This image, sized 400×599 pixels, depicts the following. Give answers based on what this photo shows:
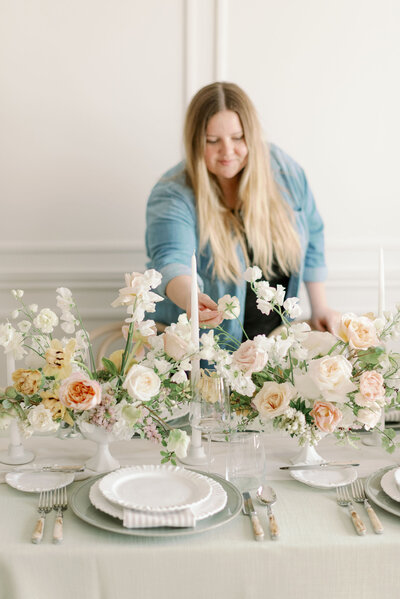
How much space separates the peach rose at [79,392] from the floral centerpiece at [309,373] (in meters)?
0.21

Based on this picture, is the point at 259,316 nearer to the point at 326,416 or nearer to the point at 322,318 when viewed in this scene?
the point at 322,318

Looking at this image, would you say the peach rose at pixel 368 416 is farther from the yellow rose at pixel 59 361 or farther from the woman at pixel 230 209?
the woman at pixel 230 209

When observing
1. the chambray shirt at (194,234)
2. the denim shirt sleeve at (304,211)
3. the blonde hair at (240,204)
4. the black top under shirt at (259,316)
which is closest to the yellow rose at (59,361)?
the chambray shirt at (194,234)

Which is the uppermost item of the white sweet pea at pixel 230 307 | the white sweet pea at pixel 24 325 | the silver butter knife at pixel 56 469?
the white sweet pea at pixel 230 307

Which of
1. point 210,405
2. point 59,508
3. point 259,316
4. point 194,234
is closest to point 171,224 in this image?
point 194,234

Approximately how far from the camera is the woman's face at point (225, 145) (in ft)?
7.66

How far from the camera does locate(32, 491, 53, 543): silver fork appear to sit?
1134mm

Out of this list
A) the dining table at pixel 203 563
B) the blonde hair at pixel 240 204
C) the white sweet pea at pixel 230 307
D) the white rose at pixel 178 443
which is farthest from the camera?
the blonde hair at pixel 240 204

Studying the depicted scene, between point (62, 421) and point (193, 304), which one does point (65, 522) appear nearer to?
point (62, 421)

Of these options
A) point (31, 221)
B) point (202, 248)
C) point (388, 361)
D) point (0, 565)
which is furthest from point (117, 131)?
point (0, 565)

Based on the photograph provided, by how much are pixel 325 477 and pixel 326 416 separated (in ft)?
0.55

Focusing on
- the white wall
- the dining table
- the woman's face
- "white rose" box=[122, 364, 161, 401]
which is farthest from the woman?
the dining table

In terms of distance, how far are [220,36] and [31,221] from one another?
105 cm

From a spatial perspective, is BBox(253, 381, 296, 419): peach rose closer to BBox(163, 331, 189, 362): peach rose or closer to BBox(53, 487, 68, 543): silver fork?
BBox(163, 331, 189, 362): peach rose
